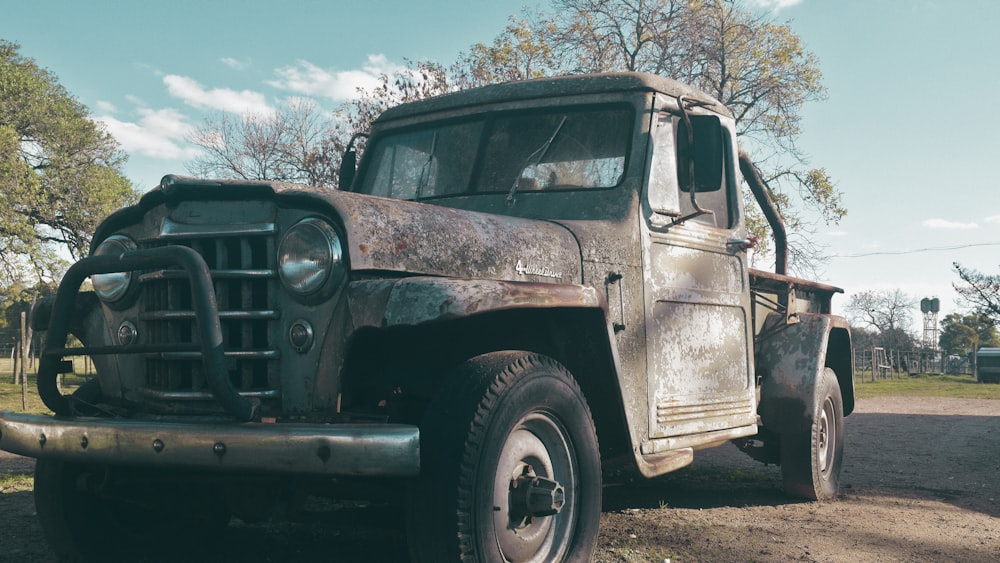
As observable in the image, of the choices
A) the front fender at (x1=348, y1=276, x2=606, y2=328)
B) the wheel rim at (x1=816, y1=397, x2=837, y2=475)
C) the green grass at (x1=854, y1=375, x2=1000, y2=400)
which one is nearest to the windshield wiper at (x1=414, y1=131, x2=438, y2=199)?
the front fender at (x1=348, y1=276, x2=606, y2=328)

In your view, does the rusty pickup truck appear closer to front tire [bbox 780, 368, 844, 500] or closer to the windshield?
the windshield

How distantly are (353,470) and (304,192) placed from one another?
1006 millimetres

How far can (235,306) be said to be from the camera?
3.30 metres

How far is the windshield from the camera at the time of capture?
15.3 feet

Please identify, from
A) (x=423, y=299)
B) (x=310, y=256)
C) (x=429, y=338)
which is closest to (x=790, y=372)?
(x=429, y=338)

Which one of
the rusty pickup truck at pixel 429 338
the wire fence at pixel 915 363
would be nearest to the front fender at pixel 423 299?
the rusty pickup truck at pixel 429 338

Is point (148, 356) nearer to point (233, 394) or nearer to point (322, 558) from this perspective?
point (233, 394)

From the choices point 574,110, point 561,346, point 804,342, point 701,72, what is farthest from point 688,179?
point 701,72

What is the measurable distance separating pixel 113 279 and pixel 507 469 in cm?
171

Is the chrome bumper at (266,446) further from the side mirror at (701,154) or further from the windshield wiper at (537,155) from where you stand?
the side mirror at (701,154)

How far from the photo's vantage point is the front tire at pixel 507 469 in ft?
9.80

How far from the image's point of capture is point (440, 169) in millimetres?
5023

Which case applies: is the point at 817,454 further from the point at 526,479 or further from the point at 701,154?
the point at 526,479

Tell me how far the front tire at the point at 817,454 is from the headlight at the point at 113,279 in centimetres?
440
